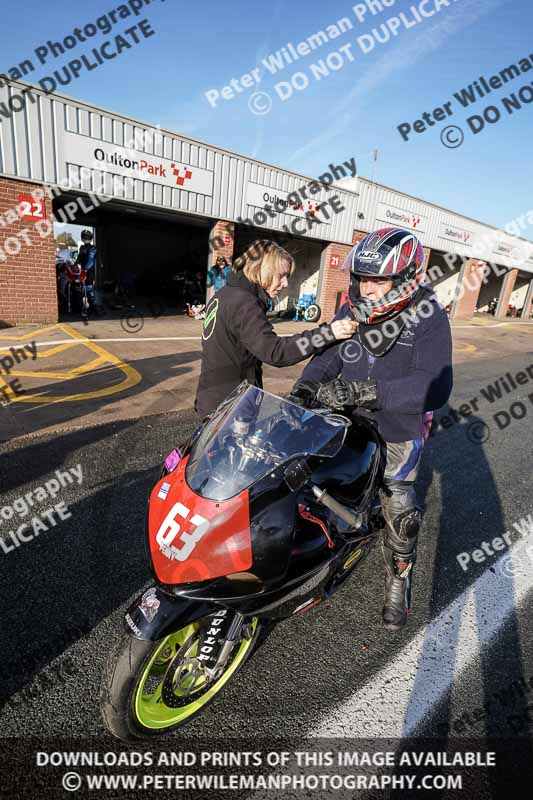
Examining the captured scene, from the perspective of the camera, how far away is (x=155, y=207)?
39.7 ft

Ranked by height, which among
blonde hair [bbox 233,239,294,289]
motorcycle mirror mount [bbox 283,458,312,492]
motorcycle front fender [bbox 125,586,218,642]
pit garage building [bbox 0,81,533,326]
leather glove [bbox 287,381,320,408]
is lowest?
motorcycle front fender [bbox 125,586,218,642]

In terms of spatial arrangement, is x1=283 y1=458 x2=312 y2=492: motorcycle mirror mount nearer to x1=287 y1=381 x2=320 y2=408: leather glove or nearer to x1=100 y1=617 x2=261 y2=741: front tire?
x1=287 y1=381 x2=320 y2=408: leather glove

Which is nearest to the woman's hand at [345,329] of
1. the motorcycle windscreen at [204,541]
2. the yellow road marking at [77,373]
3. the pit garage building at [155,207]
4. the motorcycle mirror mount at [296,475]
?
the motorcycle mirror mount at [296,475]

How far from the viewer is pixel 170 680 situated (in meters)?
1.85

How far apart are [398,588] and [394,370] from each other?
4.55 feet

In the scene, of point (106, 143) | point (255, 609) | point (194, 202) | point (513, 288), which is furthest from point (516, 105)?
point (513, 288)

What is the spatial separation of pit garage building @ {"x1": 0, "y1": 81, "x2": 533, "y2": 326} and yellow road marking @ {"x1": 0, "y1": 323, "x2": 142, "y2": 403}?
7.72 ft

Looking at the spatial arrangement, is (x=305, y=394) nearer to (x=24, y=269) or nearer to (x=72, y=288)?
(x=24, y=269)

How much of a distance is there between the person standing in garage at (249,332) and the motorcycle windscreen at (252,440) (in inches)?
26.5

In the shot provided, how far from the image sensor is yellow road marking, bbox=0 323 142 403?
5.75m

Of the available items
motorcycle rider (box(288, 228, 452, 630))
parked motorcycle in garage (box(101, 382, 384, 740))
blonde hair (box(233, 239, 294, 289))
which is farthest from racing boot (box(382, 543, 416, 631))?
blonde hair (box(233, 239, 294, 289))

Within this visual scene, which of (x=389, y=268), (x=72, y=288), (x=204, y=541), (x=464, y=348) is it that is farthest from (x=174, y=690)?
(x=464, y=348)

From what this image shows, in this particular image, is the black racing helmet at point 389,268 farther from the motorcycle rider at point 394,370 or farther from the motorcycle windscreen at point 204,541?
the motorcycle windscreen at point 204,541

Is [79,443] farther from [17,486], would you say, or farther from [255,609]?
[255,609]
